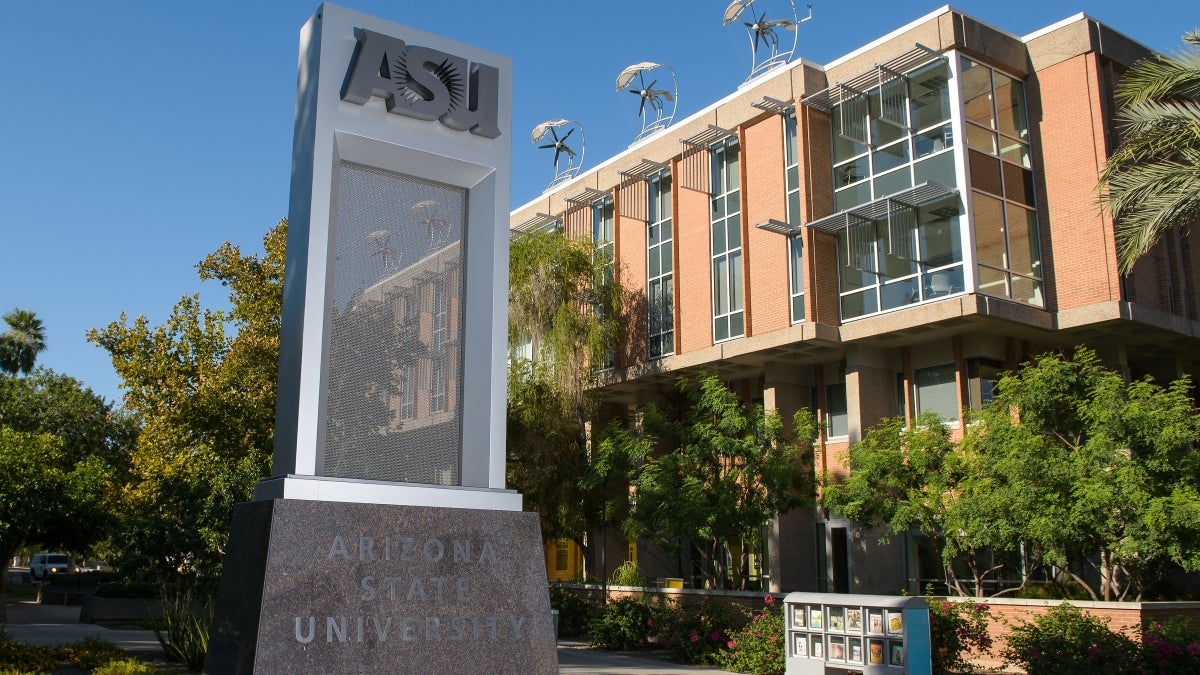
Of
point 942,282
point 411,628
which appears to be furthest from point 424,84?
point 942,282

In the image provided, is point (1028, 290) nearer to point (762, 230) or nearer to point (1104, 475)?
point (762, 230)

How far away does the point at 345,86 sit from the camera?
9.61m

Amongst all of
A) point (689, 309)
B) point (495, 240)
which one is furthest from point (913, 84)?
point (495, 240)

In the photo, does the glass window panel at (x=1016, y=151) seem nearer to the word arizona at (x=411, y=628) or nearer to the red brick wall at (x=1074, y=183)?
the red brick wall at (x=1074, y=183)

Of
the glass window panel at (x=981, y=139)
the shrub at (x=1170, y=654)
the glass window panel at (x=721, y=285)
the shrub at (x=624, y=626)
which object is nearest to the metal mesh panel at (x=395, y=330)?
the shrub at (x=1170, y=654)

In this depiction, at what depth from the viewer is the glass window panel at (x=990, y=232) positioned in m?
24.4

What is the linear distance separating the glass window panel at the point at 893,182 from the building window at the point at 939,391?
4.59 metres

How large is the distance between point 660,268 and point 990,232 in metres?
11.0

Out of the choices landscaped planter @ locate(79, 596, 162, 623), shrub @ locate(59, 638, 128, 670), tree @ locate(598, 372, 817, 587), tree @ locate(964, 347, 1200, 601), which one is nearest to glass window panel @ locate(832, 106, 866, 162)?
tree @ locate(598, 372, 817, 587)

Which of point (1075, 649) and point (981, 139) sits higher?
point (981, 139)

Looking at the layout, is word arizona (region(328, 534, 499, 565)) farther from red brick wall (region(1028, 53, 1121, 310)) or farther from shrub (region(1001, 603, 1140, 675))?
red brick wall (region(1028, 53, 1121, 310))

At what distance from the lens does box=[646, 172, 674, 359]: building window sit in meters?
31.6

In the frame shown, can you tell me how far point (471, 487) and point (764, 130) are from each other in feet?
69.0

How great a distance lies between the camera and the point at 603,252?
33.4 metres
